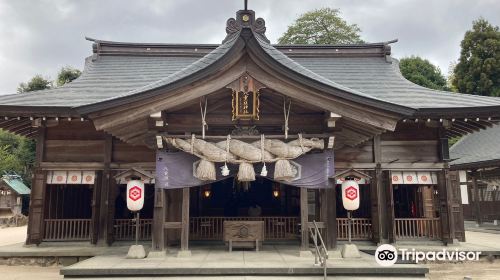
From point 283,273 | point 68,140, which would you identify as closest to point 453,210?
point 283,273

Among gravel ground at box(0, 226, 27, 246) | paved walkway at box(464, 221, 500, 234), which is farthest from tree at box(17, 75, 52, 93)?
paved walkway at box(464, 221, 500, 234)

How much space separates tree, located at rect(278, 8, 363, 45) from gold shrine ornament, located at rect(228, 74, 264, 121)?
31263 millimetres

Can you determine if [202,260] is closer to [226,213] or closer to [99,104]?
[99,104]

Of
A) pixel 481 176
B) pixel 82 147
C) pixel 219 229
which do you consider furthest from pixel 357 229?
pixel 481 176

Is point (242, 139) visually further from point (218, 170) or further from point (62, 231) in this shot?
Answer: point (62, 231)

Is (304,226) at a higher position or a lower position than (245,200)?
lower

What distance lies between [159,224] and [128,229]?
4.13 m

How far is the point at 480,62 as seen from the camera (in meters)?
30.6

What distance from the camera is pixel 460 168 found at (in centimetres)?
1992

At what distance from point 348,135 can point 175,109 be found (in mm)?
4761

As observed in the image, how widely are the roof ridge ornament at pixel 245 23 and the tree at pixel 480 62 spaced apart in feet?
94.4

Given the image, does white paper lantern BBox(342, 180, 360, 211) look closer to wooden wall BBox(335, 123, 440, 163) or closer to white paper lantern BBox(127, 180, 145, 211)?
wooden wall BBox(335, 123, 440, 163)

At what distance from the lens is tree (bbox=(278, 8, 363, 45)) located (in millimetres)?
37250

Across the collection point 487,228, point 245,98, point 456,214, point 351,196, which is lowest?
point 487,228
